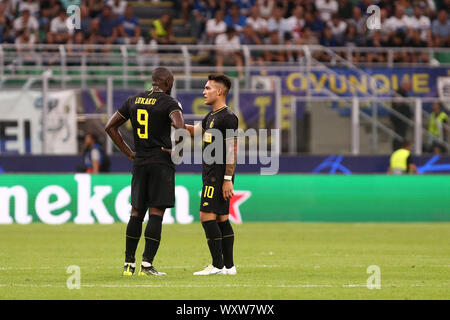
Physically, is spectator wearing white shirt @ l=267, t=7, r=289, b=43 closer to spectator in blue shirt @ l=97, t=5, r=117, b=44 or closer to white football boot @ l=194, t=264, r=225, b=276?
spectator in blue shirt @ l=97, t=5, r=117, b=44

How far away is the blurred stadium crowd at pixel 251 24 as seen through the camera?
27.9 meters

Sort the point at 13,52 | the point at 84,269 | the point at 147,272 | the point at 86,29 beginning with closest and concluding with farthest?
the point at 147,272 < the point at 84,269 < the point at 13,52 < the point at 86,29

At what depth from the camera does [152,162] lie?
11414 millimetres

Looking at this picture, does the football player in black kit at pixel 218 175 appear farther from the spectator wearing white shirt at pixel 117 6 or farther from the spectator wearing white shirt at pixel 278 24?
the spectator wearing white shirt at pixel 117 6

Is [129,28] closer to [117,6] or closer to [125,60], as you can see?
[117,6]

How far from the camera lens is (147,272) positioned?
37.7 feet

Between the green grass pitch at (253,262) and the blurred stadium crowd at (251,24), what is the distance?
28.8 feet

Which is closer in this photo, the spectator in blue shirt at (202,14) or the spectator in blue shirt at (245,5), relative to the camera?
the spectator in blue shirt at (202,14)

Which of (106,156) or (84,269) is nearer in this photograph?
(84,269)

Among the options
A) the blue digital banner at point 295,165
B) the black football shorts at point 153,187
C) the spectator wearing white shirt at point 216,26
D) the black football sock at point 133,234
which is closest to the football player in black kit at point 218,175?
the black football shorts at point 153,187

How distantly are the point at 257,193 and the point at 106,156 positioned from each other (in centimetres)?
452

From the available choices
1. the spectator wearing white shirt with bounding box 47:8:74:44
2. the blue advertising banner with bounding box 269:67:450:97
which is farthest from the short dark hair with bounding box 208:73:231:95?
the spectator wearing white shirt with bounding box 47:8:74:44
